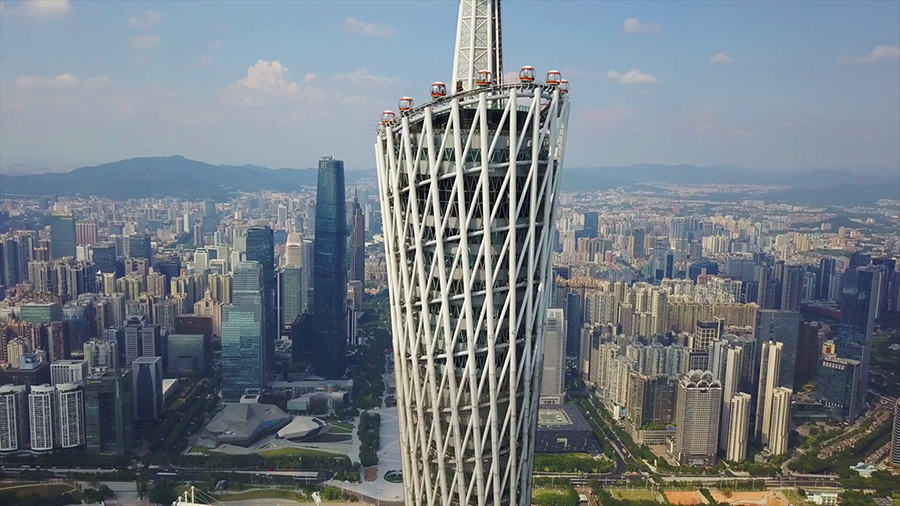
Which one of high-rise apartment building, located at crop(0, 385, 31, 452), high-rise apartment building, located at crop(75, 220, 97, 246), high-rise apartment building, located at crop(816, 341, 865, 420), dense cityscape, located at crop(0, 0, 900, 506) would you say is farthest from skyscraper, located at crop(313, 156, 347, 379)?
high-rise apartment building, located at crop(816, 341, 865, 420)

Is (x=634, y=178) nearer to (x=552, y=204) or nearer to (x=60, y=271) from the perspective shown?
(x=60, y=271)

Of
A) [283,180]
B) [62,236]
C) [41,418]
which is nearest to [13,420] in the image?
[41,418]

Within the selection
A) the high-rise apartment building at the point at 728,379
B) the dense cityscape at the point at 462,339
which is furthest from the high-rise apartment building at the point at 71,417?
the high-rise apartment building at the point at 728,379

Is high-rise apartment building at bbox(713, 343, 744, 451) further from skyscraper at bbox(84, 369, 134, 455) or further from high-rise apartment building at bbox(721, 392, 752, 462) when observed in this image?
skyscraper at bbox(84, 369, 134, 455)

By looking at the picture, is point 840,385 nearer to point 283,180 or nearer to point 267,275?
point 267,275

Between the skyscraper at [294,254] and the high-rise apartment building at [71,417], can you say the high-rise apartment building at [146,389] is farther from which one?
the skyscraper at [294,254]

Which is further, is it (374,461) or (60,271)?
(60,271)

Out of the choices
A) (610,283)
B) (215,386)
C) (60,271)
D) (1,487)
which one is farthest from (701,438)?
(60,271)
